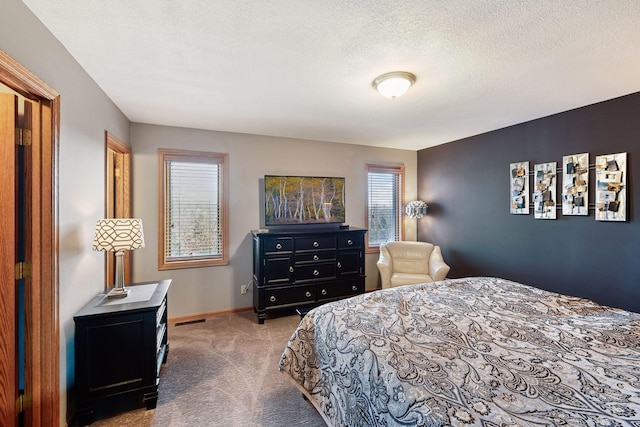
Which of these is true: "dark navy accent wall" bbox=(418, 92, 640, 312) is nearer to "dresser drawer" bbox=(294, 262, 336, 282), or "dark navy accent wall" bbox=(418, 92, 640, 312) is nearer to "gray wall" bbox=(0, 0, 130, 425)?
"dresser drawer" bbox=(294, 262, 336, 282)

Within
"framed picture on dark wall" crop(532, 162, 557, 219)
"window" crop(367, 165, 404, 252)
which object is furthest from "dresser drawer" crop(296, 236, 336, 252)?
"framed picture on dark wall" crop(532, 162, 557, 219)

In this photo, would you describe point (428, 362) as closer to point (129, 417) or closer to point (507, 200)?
point (129, 417)

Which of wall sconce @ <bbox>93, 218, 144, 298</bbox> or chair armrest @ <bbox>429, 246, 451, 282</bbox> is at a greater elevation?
wall sconce @ <bbox>93, 218, 144, 298</bbox>

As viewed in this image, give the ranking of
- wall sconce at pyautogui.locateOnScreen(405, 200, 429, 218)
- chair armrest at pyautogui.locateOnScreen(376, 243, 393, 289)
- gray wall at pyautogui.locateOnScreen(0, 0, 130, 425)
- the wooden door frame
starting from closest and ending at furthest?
gray wall at pyautogui.locateOnScreen(0, 0, 130, 425)
the wooden door frame
chair armrest at pyautogui.locateOnScreen(376, 243, 393, 289)
wall sconce at pyautogui.locateOnScreen(405, 200, 429, 218)

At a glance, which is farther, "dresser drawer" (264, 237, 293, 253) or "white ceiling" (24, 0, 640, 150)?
"dresser drawer" (264, 237, 293, 253)

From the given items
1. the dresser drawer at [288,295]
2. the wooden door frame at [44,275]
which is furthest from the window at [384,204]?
the wooden door frame at [44,275]

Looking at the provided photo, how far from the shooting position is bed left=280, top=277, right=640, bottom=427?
3.18 ft

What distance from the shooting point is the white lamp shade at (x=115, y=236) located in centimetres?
207

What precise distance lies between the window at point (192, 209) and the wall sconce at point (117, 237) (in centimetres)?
136

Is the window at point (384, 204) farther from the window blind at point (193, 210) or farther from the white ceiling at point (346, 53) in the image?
the window blind at point (193, 210)

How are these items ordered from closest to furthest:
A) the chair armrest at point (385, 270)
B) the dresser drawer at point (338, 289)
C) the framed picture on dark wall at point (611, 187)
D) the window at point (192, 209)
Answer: the framed picture on dark wall at point (611, 187) → the window at point (192, 209) → the dresser drawer at point (338, 289) → the chair armrest at point (385, 270)

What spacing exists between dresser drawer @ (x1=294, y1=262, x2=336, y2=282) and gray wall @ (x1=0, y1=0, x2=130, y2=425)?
2.05 meters

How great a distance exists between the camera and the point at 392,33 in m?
1.69

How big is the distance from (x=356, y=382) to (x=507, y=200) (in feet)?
11.1
